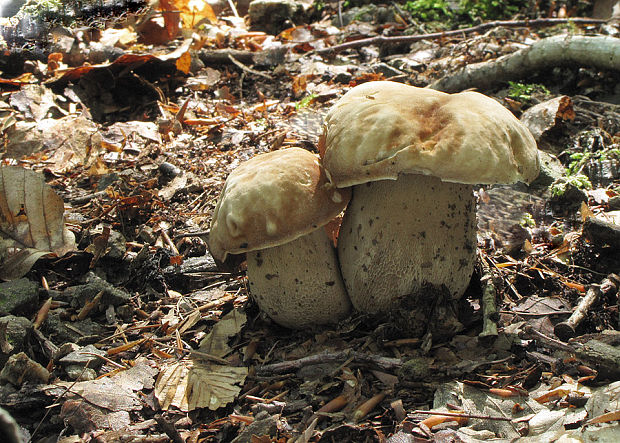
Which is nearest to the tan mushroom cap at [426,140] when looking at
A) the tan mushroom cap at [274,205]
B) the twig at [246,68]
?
the tan mushroom cap at [274,205]

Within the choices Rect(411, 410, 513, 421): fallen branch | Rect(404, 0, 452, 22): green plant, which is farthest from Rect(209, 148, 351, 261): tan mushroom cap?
Rect(404, 0, 452, 22): green plant

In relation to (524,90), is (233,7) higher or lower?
higher

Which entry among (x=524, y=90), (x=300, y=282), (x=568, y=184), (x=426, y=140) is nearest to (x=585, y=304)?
(x=568, y=184)

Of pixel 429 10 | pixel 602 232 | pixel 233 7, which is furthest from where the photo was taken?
pixel 233 7

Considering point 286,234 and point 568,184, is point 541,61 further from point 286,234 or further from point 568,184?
point 286,234

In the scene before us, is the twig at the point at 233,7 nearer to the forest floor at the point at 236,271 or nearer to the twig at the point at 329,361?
the forest floor at the point at 236,271
